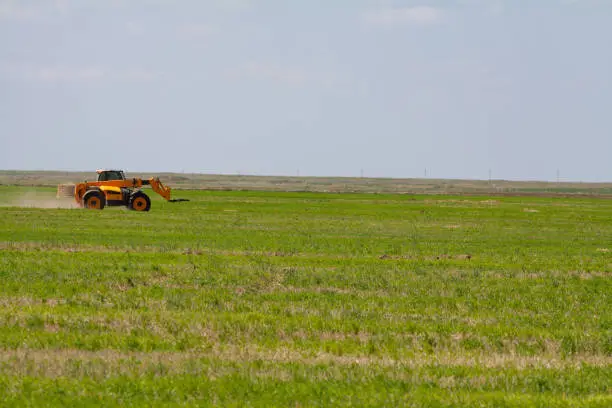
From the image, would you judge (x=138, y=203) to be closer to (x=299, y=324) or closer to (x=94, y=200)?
(x=94, y=200)

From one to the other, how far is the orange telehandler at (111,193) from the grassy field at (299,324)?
25.7 metres

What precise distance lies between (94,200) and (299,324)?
1918 inches

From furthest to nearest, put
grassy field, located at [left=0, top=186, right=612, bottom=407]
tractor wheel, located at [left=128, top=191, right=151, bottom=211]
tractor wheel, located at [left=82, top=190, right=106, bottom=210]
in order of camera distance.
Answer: tractor wheel, located at [left=128, top=191, right=151, bottom=211] → tractor wheel, located at [left=82, top=190, right=106, bottom=210] → grassy field, located at [left=0, top=186, right=612, bottom=407]

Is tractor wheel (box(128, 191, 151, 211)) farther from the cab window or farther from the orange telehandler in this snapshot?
the cab window

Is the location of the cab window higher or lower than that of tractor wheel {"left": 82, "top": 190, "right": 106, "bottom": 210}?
higher

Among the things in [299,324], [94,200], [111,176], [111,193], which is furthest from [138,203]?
[299,324]

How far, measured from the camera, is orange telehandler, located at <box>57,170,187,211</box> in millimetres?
64125

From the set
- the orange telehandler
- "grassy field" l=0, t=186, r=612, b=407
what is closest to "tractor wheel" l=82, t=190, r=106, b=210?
the orange telehandler

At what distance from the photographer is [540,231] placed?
54344 mm

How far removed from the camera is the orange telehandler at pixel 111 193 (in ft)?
210

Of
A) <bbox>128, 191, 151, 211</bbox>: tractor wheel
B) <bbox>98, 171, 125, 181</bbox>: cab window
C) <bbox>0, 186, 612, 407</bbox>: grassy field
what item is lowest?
<bbox>0, 186, 612, 407</bbox>: grassy field

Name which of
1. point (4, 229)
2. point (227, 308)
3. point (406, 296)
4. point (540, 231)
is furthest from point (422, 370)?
point (540, 231)

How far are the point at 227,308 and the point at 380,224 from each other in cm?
3856

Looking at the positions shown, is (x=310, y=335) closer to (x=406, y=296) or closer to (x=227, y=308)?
(x=227, y=308)
